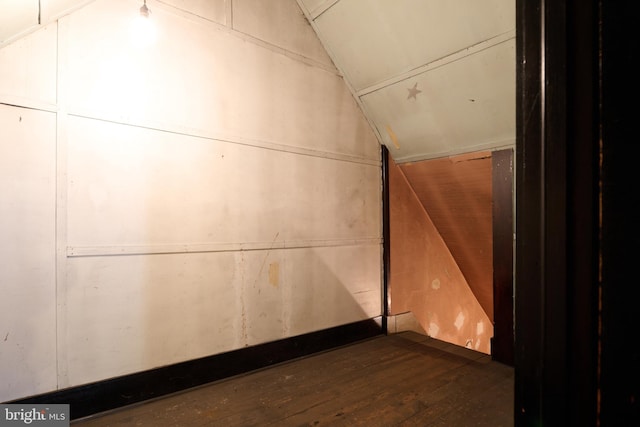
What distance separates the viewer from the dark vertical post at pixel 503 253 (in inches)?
105

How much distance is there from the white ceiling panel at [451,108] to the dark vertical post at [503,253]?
0.65 feet

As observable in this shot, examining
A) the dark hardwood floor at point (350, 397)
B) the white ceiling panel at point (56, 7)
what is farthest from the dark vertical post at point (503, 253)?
the white ceiling panel at point (56, 7)

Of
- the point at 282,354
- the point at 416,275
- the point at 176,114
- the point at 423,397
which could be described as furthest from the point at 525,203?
the point at 416,275

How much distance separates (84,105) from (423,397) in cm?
271

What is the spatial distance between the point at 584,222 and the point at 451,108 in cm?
247

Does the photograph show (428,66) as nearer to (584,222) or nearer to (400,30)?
(400,30)

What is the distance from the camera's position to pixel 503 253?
2709 millimetres

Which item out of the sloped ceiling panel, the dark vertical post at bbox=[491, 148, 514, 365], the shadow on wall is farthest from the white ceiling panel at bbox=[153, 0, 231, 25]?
the dark vertical post at bbox=[491, 148, 514, 365]

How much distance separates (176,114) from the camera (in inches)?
90.4

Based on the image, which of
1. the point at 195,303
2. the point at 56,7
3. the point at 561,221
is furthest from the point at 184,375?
the point at 561,221

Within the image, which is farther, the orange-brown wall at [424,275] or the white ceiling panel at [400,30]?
the orange-brown wall at [424,275]

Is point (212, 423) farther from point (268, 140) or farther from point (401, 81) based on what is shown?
point (401, 81)

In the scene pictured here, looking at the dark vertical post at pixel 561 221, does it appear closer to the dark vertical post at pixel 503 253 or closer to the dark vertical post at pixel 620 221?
the dark vertical post at pixel 620 221

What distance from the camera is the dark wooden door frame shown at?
57 centimetres
